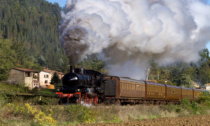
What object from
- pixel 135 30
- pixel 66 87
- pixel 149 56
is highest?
pixel 135 30

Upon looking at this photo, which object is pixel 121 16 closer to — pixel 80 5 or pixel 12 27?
pixel 80 5

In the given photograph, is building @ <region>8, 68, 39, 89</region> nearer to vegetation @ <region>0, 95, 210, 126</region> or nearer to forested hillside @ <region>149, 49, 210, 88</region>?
forested hillside @ <region>149, 49, 210, 88</region>

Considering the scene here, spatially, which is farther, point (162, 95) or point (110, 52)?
point (162, 95)

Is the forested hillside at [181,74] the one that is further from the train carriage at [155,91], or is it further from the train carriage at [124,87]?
the train carriage at [124,87]

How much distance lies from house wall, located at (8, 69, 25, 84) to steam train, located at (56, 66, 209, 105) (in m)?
40.1

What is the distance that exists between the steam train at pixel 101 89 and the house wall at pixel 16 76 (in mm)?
40109

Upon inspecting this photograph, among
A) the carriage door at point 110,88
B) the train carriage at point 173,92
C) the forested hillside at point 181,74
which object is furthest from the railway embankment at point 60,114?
the forested hillside at point 181,74

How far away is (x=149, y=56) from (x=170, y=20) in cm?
493

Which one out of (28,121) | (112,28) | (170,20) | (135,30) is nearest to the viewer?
(28,121)

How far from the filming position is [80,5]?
19797 mm

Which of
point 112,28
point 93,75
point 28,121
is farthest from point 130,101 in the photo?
point 28,121

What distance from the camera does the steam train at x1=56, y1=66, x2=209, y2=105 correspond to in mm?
18516

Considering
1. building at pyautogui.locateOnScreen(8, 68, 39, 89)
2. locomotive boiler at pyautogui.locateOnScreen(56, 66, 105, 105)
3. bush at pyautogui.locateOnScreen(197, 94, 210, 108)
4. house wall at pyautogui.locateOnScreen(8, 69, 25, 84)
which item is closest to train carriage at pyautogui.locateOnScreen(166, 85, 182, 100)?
bush at pyautogui.locateOnScreen(197, 94, 210, 108)

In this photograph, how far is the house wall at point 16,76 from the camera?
6159cm
